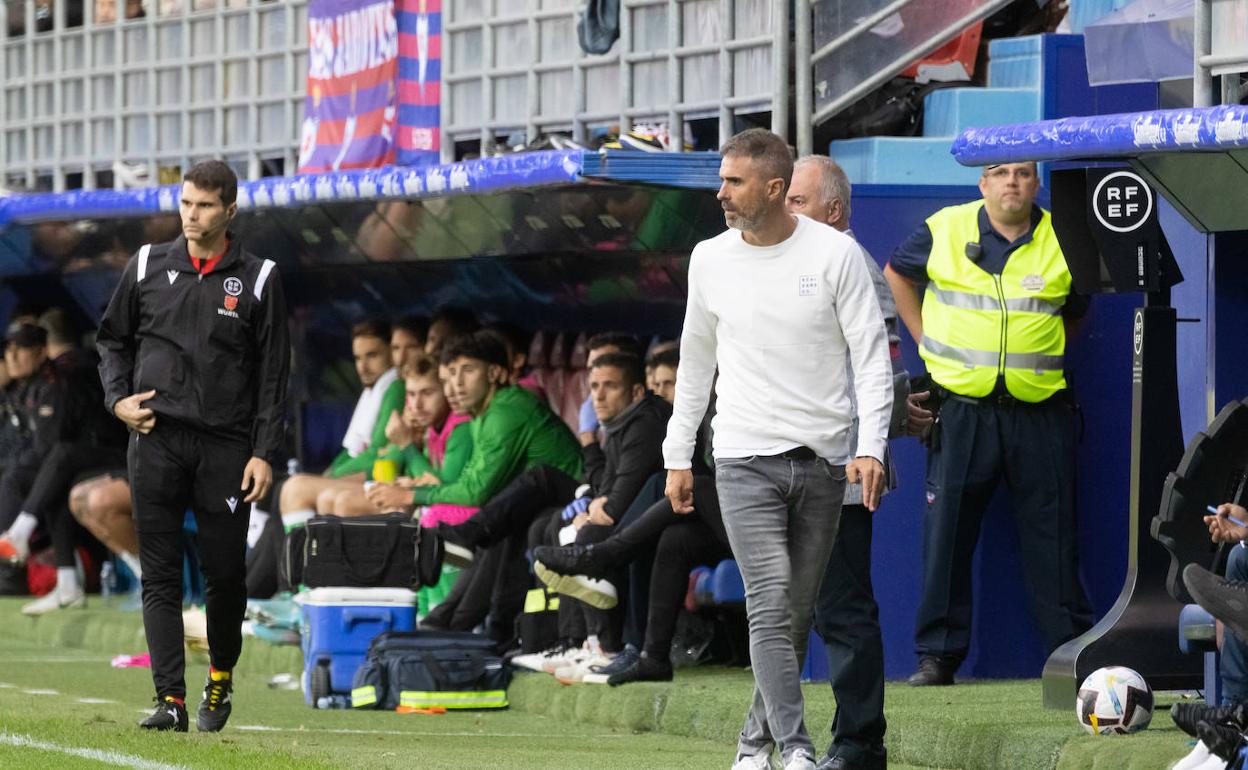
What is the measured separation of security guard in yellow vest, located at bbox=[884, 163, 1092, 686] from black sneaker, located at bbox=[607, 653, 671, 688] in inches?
43.9

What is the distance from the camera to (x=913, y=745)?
29.9ft

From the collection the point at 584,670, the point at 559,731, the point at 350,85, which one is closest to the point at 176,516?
the point at 559,731

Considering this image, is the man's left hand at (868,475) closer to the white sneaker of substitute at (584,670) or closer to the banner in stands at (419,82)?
the white sneaker of substitute at (584,670)

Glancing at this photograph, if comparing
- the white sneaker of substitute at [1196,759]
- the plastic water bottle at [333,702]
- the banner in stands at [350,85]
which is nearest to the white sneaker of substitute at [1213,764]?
the white sneaker of substitute at [1196,759]

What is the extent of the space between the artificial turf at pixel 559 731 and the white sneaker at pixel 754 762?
1047mm

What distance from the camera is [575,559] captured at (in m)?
11.4

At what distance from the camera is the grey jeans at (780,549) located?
7.64 metres

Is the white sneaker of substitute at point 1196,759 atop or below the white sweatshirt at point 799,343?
below

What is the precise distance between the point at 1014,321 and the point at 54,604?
814cm

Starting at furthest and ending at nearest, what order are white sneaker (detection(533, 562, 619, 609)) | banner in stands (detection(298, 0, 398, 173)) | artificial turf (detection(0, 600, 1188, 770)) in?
banner in stands (detection(298, 0, 398, 173)), white sneaker (detection(533, 562, 619, 609)), artificial turf (detection(0, 600, 1188, 770))

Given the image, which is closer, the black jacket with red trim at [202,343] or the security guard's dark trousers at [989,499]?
the black jacket with red trim at [202,343]

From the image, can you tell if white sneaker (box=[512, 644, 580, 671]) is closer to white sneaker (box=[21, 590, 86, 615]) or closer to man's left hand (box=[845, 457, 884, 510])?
man's left hand (box=[845, 457, 884, 510])

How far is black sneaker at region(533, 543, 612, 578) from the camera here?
11383 millimetres

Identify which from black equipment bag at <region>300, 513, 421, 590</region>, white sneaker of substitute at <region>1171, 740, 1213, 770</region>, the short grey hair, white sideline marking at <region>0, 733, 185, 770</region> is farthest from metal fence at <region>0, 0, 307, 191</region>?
white sneaker of substitute at <region>1171, 740, 1213, 770</region>
